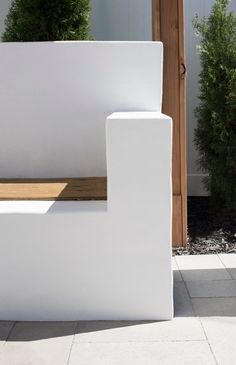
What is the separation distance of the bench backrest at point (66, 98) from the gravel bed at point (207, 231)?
1101 millimetres

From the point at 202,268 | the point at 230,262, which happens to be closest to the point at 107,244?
the point at 202,268

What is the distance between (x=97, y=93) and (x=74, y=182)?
2.58 ft

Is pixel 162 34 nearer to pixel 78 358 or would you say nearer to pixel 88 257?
pixel 88 257

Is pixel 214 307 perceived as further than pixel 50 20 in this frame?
No

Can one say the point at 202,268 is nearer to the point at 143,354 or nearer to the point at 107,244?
the point at 107,244

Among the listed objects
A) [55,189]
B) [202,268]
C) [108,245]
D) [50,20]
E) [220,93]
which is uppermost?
[50,20]

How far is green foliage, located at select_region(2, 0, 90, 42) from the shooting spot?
4227 mm

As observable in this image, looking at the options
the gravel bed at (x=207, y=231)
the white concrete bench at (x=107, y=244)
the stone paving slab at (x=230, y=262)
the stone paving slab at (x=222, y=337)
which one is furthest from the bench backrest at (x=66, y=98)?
the stone paving slab at (x=222, y=337)

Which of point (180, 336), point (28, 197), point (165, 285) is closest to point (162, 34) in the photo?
point (28, 197)

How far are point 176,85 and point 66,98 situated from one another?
3.15 feet

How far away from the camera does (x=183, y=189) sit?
175 inches

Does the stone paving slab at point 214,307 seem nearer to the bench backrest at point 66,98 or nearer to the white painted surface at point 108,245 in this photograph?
the white painted surface at point 108,245

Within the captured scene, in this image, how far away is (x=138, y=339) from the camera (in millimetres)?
2852

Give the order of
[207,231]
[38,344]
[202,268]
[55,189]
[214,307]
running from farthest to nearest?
[207,231] < [202,268] < [55,189] < [214,307] < [38,344]
